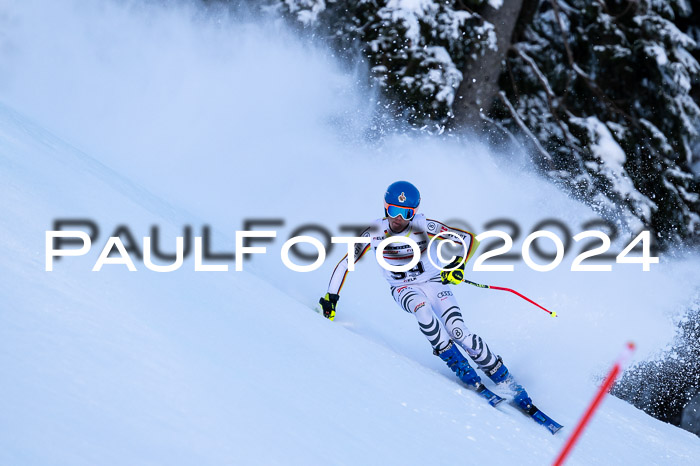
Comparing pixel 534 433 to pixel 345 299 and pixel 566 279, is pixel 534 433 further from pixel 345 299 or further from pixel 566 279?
pixel 566 279

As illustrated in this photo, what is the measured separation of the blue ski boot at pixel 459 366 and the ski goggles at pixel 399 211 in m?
1.02

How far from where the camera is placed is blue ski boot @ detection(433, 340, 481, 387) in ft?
16.3

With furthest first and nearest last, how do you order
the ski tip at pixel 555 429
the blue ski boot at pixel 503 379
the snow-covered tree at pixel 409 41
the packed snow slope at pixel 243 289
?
1. the snow-covered tree at pixel 409 41
2. the blue ski boot at pixel 503 379
3. the ski tip at pixel 555 429
4. the packed snow slope at pixel 243 289

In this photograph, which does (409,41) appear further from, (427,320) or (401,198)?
(427,320)

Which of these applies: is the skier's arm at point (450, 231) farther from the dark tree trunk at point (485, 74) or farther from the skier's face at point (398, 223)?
the dark tree trunk at point (485, 74)

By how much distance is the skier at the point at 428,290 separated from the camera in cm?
502

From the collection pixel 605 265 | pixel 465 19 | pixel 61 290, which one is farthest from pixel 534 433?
pixel 465 19

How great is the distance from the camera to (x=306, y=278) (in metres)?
6.61

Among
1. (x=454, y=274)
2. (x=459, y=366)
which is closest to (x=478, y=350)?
(x=459, y=366)

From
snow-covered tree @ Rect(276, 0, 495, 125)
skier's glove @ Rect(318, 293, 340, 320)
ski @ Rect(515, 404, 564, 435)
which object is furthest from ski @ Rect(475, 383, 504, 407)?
snow-covered tree @ Rect(276, 0, 495, 125)

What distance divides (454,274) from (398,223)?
59 centimetres

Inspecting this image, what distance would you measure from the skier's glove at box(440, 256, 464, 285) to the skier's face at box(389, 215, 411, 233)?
47 cm

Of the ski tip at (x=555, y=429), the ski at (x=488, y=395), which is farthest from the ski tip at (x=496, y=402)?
the ski tip at (x=555, y=429)

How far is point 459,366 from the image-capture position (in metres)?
5.02
